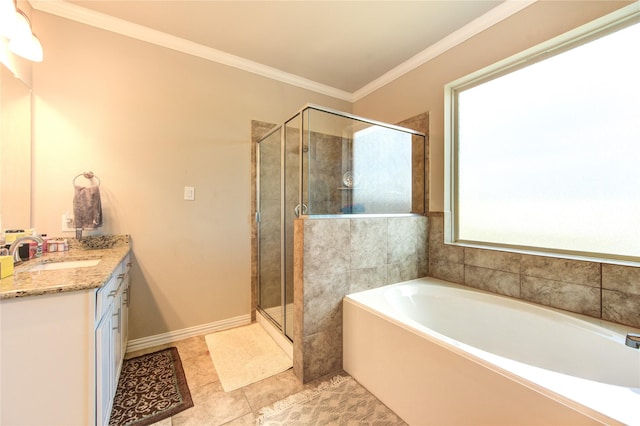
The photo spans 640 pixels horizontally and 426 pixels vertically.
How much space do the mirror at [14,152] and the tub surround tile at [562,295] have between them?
329 centimetres

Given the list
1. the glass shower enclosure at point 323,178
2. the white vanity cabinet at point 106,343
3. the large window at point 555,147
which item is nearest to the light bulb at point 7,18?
the white vanity cabinet at point 106,343

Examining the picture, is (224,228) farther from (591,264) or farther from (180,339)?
(591,264)

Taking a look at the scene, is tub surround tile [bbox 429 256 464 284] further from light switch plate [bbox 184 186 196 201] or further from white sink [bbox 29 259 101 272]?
white sink [bbox 29 259 101 272]

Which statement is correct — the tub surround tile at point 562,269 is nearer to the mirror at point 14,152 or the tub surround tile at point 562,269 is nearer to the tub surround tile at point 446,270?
the tub surround tile at point 446,270

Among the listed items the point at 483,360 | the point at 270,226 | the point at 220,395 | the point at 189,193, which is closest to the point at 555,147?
the point at 483,360

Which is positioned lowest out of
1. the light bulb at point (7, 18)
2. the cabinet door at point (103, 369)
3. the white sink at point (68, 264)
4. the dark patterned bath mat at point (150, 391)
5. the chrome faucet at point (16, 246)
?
the dark patterned bath mat at point (150, 391)

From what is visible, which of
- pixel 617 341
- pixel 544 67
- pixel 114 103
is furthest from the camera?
pixel 114 103

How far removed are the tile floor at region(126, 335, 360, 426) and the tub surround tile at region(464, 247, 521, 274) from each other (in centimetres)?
140

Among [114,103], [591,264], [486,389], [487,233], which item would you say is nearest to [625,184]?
[591,264]

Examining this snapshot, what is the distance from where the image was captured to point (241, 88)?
96.3 inches

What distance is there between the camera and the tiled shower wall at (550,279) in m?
1.34

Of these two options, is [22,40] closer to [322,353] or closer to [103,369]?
[103,369]

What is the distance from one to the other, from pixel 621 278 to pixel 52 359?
271cm

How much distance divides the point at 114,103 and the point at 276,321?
2.21 meters
